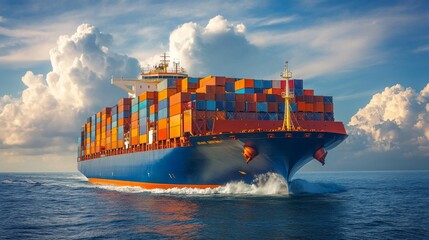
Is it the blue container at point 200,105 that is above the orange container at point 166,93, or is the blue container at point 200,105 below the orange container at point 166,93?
below

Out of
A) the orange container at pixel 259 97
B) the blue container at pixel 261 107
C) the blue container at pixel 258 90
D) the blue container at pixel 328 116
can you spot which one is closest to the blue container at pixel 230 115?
the blue container at pixel 261 107

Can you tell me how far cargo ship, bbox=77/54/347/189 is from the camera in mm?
40875

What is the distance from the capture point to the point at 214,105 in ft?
152

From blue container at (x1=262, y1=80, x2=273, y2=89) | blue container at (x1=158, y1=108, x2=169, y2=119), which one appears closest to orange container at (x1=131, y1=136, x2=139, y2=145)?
blue container at (x1=158, y1=108, x2=169, y2=119)

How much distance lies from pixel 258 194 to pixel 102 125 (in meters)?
42.9

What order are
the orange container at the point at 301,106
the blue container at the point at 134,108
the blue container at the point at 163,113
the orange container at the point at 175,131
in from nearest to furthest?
1. the orange container at the point at 175,131
2. the orange container at the point at 301,106
3. the blue container at the point at 163,113
4. the blue container at the point at 134,108

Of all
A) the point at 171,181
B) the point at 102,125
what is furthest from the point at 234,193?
the point at 102,125

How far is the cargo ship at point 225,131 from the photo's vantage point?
40875 mm


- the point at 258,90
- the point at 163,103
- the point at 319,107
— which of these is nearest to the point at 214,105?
the point at 258,90

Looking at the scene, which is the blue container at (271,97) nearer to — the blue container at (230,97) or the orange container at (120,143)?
the blue container at (230,97)

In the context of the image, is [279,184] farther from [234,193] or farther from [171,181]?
[171,181]

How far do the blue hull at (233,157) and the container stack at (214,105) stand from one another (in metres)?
2.32

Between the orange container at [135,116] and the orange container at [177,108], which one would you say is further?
the orange container at [135,116]

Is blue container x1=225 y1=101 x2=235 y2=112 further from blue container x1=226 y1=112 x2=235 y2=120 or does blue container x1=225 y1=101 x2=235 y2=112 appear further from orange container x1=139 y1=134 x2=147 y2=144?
orange container x1=139 y1=134 x2=147 y2=144
